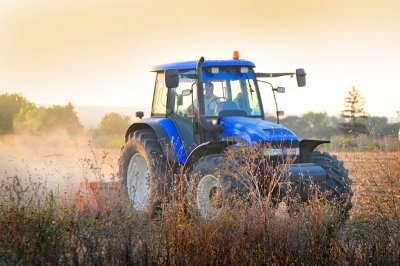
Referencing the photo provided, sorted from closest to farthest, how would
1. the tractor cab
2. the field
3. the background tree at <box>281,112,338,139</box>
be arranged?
the field < the tractor cab < the background tree at <box>281,112,338,139</box>

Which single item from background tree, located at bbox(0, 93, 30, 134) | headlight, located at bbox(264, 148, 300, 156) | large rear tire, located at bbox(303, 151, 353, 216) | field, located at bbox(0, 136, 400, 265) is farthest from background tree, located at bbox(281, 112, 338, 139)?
field, located at bbox(0, 136, 400, 265)

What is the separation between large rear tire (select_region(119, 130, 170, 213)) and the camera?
11.2 metres

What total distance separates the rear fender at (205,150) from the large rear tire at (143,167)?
16.3 inches

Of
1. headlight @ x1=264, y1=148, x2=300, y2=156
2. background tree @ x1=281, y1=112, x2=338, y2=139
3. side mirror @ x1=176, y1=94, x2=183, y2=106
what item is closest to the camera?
headlight @ x1=264, y1=148, x2=300, y2=156

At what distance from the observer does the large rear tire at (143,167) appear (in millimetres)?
11250

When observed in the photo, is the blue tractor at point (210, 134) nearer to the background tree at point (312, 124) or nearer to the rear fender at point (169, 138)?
the rear fender at point (169, 138)

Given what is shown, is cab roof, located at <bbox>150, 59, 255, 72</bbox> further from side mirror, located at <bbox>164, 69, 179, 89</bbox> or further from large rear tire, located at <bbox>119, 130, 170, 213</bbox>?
large rear tire, located at <bbox>119, 130, 170, 213</bbox>

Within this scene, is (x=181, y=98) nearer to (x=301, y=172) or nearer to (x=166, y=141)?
(x=166, y=141)

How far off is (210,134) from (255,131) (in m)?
0.83

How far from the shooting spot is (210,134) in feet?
36.9

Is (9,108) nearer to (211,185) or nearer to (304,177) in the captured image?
(211,185)

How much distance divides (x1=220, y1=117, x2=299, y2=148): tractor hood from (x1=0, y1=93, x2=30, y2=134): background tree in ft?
61.7

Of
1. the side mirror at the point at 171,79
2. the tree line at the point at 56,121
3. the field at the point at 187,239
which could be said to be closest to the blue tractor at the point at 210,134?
the side mirror at the point at 171,79

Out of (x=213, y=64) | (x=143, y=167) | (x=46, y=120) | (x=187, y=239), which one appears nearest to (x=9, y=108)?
(x=46, y=120)
